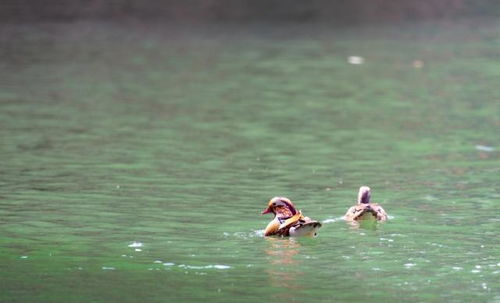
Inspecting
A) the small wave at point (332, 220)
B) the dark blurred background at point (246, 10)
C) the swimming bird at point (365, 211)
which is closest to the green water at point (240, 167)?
the small wave at point (332, 220)

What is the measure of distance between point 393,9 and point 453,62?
10.4 meters

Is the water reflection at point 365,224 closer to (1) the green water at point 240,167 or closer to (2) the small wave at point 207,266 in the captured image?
(1) the green water at point 240,167

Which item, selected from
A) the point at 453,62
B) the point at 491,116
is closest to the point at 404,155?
the point at 491,116

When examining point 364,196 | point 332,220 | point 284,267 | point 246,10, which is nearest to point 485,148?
point 364,196

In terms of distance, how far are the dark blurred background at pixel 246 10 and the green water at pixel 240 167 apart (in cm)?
415

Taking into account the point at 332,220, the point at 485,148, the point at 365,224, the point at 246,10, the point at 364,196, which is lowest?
the point at 365,224

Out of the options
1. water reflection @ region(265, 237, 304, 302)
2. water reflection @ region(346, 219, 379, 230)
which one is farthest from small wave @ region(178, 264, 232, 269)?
water reflection @ region(346, 219, 379, 230)

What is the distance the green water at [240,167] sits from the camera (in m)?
10.8

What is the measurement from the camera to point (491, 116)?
68.1ft

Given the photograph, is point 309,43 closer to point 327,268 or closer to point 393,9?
point 393,9

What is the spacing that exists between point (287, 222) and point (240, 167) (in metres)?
4.15

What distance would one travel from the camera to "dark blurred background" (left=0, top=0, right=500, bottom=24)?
117 ft

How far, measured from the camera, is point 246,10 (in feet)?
121

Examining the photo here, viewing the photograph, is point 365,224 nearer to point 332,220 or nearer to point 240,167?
point 332,220
